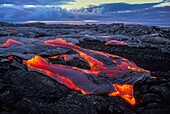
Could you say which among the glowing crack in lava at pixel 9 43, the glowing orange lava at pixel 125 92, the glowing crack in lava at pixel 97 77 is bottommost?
the glowing orange lava at pixel 125 92

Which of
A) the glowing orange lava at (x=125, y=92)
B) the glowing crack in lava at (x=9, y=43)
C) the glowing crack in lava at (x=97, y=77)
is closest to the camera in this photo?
the glowing orange lava at (x=125, y=92)

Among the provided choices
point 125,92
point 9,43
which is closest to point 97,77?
point 125,92

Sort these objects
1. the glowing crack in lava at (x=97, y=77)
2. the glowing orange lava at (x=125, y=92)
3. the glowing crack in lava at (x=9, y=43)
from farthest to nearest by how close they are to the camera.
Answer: the glowing crack in lava at (x=9, y=43) < the glowing crack in lava at (x=97, y=77) < the glowing orange lava at (x=125, y=92)

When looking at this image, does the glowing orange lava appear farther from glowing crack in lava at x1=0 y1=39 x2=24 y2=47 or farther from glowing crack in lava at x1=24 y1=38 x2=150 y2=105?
glowing crack in lava at x1=0 y1=39 x2=24 y2=47

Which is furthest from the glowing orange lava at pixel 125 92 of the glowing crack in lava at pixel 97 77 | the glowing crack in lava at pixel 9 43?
the glowing crack in lava at pixel 9 43

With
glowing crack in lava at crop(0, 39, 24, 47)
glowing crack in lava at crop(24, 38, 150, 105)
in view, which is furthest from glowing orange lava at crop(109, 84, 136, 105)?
glowing crack in lava at crop(0, 39, 24, 47)

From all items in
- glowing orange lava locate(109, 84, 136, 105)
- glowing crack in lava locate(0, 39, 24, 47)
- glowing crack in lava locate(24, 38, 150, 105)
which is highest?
glowing crack in lava locate(0, 39, 24, 47)

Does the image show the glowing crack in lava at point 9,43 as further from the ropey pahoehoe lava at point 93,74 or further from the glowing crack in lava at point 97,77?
the glowing crack in lava at point 97,77

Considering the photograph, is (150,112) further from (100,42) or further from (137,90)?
(100,42)

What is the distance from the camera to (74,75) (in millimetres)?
8406

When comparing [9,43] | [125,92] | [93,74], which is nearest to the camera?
[125,92]

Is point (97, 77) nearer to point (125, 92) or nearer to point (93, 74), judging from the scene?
point (93, 74)

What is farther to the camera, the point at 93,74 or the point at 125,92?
the point at 93,74

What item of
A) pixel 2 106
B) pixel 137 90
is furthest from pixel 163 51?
pixel 2 106
